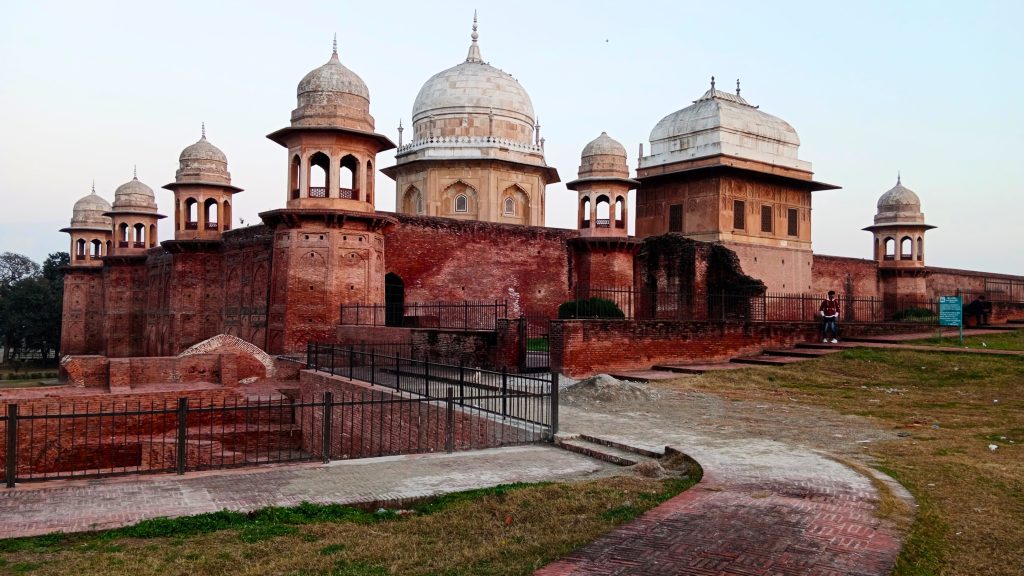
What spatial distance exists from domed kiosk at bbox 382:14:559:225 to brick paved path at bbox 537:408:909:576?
82.6 feet

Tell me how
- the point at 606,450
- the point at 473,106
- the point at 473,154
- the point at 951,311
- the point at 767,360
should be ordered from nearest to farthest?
1. the point at 606,450
2. the point at 767,360
3. the point at 951,311
4. the point at 473,154
5. the point at 473,106

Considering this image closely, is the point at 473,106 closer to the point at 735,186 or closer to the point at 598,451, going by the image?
the point at 735,186

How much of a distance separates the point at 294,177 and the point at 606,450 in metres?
17.2

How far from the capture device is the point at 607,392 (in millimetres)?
15312

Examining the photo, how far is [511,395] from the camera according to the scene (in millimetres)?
12117

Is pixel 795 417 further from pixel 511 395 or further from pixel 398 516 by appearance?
pixel 398 516

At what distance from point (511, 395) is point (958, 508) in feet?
20.3

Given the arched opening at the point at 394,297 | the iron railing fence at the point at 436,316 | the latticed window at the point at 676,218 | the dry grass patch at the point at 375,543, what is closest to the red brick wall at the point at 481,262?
the arched opening at the point at 394,297

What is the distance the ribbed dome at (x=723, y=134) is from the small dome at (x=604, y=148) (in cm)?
403

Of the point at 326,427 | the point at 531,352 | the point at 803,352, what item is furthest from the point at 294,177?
the point at 326,427

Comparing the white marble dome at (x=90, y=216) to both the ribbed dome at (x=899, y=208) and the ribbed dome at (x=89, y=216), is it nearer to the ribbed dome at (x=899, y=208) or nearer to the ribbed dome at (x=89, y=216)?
the ribbed dome at (x=89, y=216)

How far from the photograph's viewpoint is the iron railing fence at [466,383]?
12.1m

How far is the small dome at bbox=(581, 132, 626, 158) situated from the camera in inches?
1185

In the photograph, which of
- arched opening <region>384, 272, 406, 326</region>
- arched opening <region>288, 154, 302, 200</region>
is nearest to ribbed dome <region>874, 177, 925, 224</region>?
arched opening <region>384, 272, 406, 326</region>
